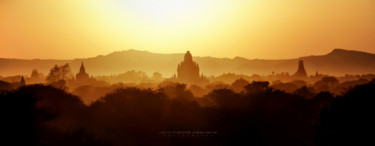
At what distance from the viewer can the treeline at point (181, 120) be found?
41.8 metres

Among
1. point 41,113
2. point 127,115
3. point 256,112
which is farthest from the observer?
point 256,112

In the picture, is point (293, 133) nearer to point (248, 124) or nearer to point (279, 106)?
point (248, 124)

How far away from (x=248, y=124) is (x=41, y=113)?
28.0 meters

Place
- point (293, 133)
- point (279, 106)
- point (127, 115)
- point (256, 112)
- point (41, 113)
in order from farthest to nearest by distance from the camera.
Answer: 1. point (279, 106)
2. point (256, 112)
3. point (127, 115)
4. point (293, 133)
5. point (41, 113)

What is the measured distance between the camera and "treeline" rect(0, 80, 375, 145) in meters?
41.8

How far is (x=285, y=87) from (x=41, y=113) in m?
129

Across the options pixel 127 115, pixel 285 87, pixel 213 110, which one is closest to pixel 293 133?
pixel 213 110

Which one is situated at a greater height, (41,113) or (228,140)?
(41,113)

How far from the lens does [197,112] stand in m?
74.8

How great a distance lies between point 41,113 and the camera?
44.1 m

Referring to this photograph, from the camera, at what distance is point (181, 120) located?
71062mm

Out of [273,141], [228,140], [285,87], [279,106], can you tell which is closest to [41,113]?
[228,140]

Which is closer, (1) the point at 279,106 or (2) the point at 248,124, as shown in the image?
(2) the point at 248,124

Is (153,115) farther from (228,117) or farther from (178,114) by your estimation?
(228,117)
